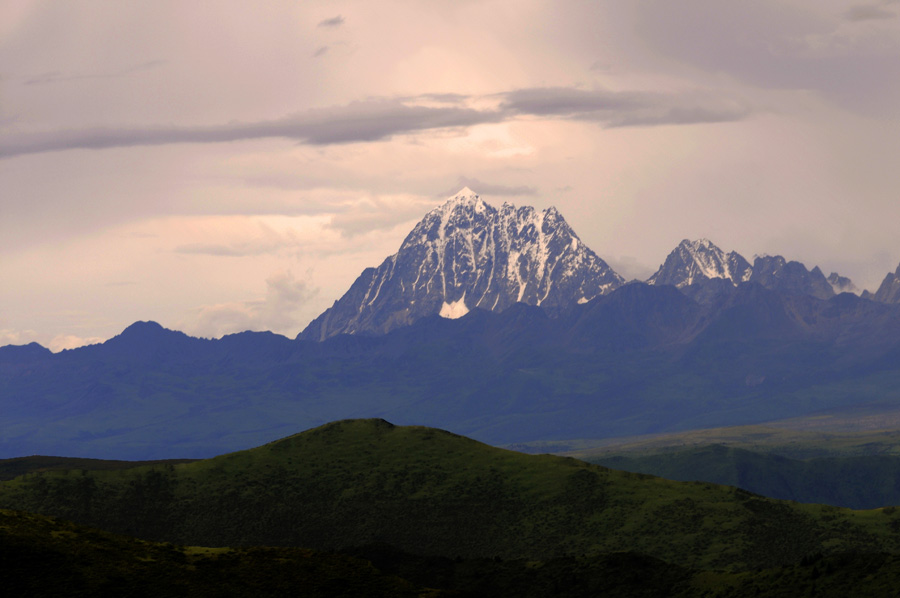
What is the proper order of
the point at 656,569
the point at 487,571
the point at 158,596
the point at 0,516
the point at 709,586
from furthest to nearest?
the point at 487,571 < the point at 656,569 < the point at 709,586 < the point at 0,516 < the point at 158,596

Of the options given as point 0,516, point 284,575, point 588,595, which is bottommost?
point 588,595

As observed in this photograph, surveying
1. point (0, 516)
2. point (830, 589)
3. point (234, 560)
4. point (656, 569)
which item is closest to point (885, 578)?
point (830, 589)

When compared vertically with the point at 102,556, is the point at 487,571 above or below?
below

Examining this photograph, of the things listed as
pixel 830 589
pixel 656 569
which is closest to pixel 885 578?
pixel 830 589

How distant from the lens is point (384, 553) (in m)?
177

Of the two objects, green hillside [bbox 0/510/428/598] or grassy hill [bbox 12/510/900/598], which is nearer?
green hillside [bbox 0/510/428/598]

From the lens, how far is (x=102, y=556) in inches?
4673

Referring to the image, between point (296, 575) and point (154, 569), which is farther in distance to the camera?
point (296, 575)

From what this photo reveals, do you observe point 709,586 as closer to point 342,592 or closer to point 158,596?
point 342,592

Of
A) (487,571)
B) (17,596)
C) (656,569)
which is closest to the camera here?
(17,596)

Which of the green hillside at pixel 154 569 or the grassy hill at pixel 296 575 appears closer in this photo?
the green hillside at pixel 154 569

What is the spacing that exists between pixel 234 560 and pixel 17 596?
27421mm

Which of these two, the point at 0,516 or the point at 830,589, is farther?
the point at 830,589

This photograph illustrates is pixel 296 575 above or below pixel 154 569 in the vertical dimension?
below
